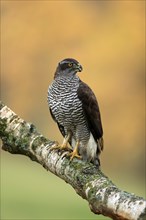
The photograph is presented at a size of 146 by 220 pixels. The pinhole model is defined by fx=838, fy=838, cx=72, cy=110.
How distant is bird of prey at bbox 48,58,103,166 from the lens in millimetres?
6645

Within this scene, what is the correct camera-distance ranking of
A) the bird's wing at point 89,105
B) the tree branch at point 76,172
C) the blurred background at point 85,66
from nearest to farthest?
1. the tree branch at point 76,172
2. the bird's wing at point 89,105
3. the blurred background at point 85,66

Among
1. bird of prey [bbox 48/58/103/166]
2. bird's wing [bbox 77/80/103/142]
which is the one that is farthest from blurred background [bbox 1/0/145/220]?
bird's wing [bbox 77/80/103/142]

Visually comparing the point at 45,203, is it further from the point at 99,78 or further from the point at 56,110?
the point at 56,110

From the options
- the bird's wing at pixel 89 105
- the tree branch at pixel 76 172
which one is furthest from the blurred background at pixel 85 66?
the tree branch at pixel 76 172

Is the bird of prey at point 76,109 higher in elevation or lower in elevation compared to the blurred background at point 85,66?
lower

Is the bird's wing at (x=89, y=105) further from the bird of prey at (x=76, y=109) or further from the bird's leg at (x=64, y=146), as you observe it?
the bird's leg at (x=64, y=146)

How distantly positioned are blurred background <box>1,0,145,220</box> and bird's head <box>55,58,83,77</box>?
1566cm

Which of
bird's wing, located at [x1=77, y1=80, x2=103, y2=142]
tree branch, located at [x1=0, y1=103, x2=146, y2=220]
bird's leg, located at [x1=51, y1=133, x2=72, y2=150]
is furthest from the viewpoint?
bird's wing, located at [x1=77, y1=80, x2=103, y2=142]

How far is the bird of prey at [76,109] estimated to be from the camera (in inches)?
262

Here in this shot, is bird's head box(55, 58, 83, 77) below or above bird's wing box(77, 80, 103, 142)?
above

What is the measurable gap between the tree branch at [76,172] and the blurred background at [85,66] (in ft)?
55.4

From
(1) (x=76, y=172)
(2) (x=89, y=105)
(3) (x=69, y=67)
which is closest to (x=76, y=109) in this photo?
(2) (x=89, y=105)

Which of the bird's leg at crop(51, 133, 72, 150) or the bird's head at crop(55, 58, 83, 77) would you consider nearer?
the bird's leg at crop(51, 133, 72, 150)

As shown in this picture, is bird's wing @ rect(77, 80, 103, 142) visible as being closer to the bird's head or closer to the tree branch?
the bird's head
